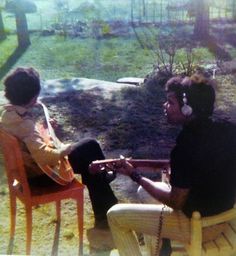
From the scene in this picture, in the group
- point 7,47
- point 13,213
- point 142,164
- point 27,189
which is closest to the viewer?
point 142,164

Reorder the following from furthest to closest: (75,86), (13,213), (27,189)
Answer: (75,86) < (13,213) < (27,189)

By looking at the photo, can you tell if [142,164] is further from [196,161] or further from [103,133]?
[103,133]

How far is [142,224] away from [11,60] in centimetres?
850

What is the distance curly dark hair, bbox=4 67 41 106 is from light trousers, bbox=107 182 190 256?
41.1 inches

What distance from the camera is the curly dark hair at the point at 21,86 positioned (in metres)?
3.46

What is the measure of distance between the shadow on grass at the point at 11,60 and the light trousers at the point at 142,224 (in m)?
7.21

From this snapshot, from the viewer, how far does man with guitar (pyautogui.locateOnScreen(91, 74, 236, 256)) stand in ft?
9.05

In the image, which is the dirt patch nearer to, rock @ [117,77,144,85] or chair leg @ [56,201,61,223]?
chair leg @ [56,201,61,223]

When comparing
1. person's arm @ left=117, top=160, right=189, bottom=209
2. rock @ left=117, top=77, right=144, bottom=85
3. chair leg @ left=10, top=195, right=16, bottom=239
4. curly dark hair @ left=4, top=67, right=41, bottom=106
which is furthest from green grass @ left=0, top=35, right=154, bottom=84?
person's arm @ left=117, top=160, right=189, bottom=209

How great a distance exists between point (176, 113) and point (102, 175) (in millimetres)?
1397

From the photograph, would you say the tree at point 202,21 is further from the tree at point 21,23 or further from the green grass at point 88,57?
the tree at point 21,23

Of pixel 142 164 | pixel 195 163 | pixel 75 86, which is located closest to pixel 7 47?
pixel 75 86

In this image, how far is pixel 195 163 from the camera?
2742 mm

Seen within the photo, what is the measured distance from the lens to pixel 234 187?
9.60 feet
